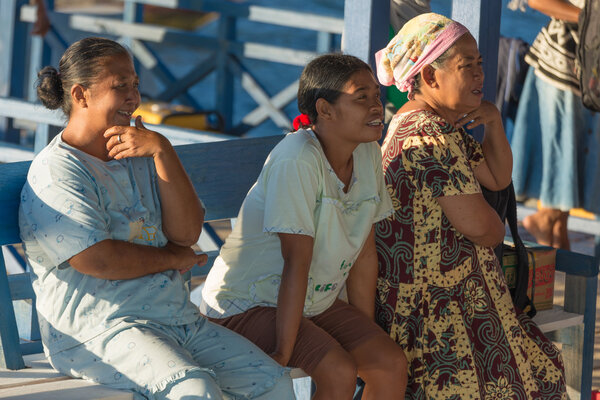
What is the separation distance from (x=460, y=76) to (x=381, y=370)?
3.15 feet

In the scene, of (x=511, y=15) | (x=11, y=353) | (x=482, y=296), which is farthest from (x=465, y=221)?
(x=511, y=15)

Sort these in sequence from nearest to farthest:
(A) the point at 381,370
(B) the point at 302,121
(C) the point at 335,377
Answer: (C) the point at 335,377
(A) the point at 381,370
(B) the point at 302,121

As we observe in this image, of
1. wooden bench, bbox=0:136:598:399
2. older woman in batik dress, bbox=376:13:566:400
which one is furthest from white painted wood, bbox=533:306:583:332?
older woman in batik dress, bbox=376:13:566:400

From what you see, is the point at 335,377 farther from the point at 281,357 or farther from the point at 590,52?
the point at 590,52

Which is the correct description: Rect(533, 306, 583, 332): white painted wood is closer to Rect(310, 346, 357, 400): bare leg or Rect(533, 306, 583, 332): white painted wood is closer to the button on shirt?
the button on shirt

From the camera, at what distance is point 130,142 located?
2469mm

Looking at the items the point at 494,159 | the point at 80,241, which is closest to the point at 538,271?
the point at 494,159

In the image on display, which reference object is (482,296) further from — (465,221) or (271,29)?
(271,29)

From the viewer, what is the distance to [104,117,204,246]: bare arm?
2.48 m

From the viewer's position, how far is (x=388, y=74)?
3.17 m

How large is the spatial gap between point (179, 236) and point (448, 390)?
3.04 ft

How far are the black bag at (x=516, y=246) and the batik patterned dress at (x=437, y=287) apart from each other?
0.27 metres

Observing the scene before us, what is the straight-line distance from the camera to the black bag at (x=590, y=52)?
10.9 ft

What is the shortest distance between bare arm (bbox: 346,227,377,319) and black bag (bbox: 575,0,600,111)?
43.2 inches
